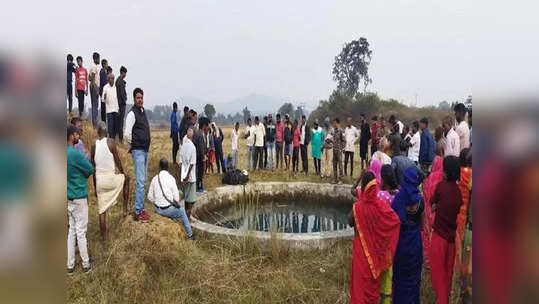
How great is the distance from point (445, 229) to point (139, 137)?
14.6 feet

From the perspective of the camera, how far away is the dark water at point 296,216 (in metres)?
8.27

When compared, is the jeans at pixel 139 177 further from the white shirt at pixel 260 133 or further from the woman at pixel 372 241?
the white shirt at pixel 260 133

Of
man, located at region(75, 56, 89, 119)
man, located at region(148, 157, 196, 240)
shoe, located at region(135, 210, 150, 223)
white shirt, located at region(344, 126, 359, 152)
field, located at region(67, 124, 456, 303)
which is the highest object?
man, located at region(75, 56, 89, 119)

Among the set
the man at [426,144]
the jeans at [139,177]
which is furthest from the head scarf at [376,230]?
the man at [426,144]

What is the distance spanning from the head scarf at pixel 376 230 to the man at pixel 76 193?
3214mm

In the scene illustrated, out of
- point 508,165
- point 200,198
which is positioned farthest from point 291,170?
point 508,165

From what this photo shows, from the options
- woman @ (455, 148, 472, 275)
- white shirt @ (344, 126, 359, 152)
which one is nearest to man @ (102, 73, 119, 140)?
white shirt @ (344, 126, 359, 152)

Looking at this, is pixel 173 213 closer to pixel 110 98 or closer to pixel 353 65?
pixel 110 98

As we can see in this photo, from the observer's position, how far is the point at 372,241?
378cm

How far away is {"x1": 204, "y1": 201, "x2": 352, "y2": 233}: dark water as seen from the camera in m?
8.27

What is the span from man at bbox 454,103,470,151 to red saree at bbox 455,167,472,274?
2792 mm

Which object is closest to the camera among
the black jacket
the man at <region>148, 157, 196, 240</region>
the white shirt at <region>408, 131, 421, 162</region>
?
the man at <region>148, 157, 196, 240</region>

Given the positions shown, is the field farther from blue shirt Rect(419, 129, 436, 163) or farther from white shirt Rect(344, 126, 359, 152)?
white shirt Rect(344, 126, 359, 152)

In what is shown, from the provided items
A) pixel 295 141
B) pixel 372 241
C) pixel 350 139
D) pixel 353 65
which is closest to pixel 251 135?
pixel 295 141
